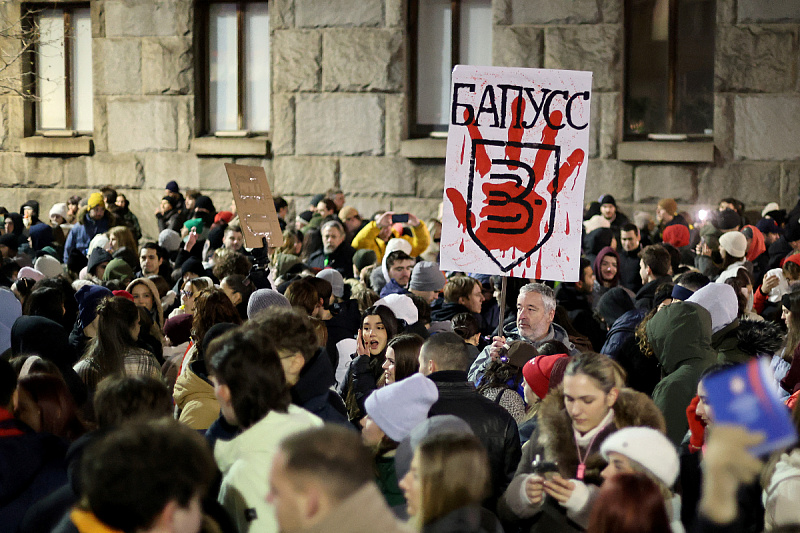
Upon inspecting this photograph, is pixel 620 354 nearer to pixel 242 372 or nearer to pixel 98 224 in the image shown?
pixel 242 372

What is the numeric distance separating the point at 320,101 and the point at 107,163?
11.9 feet

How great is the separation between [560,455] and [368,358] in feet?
7.05

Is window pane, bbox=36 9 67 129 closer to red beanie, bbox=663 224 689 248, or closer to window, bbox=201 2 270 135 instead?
window, bbox=201 2 270 135

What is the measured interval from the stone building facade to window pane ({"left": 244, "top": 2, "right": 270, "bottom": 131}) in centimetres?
40

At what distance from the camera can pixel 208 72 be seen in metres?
15.1

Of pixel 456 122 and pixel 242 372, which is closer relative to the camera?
pixel 242 372

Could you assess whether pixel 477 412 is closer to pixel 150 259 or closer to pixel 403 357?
pixel 403 357

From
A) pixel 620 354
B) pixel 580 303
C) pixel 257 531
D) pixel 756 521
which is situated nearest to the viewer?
pixel 257 531

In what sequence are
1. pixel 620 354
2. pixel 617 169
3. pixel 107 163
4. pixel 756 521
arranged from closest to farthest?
pixel 756 521 → pixel 620 354 → pixel 617 169 → pixel 107 163

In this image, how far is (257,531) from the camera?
9.97ft

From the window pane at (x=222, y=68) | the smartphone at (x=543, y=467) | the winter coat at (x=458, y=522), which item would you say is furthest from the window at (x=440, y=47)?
the winter coat at (x=458, y=522)

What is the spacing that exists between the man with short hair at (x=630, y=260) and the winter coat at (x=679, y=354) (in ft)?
13.7

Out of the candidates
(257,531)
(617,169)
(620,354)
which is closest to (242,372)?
(257,531)

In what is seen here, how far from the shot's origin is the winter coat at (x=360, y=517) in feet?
7.33
